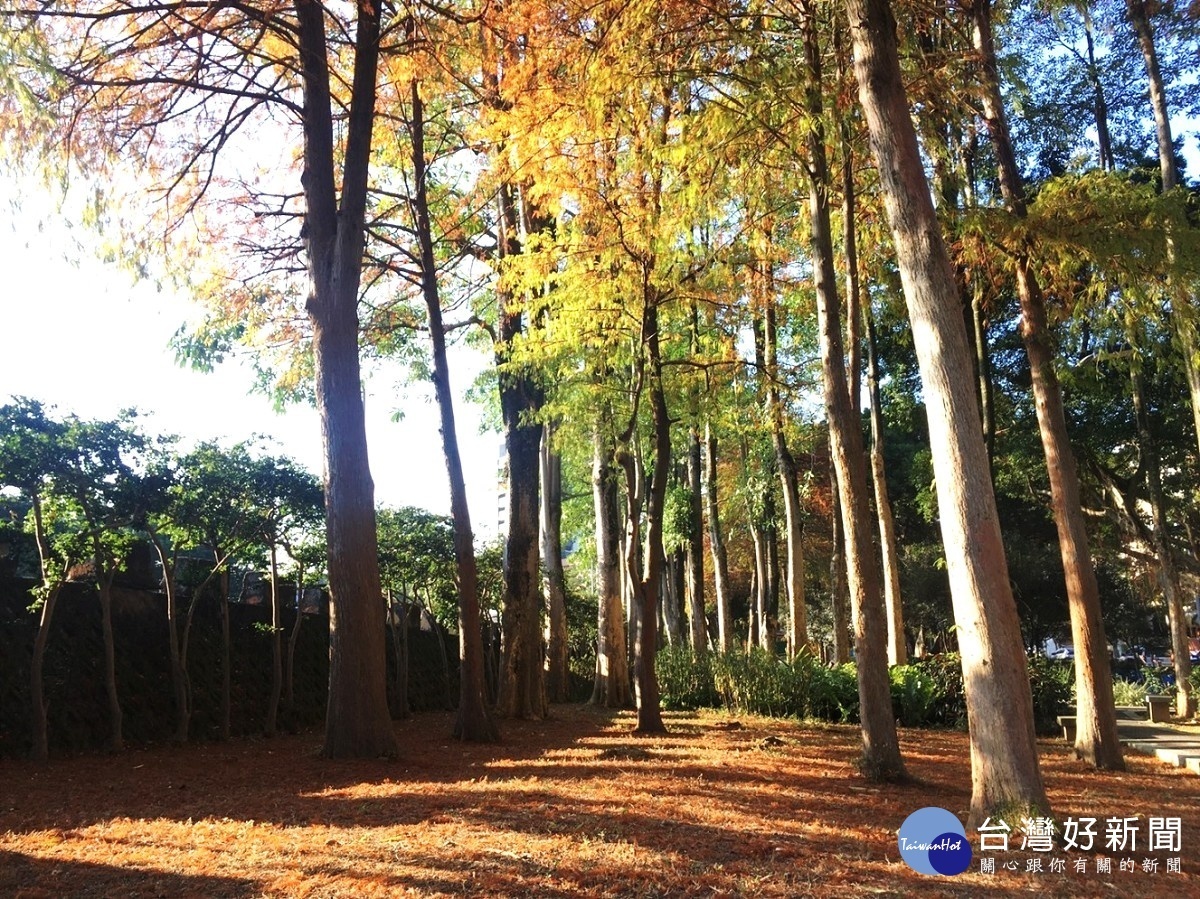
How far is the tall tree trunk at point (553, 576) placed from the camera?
15.5 m

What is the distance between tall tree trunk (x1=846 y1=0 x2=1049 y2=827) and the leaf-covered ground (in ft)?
1.67

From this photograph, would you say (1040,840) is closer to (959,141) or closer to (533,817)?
(533,817)

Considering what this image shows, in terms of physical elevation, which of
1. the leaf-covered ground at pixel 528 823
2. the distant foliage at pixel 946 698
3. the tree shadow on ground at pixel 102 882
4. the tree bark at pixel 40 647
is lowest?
the distant foliage at pixel 946 698

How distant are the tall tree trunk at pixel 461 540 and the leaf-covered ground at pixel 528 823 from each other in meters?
0.85

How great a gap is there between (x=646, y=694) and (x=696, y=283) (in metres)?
4.92

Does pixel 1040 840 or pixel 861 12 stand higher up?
pixel 861 12

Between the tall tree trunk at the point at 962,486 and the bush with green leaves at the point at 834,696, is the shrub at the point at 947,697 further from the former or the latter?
the tall tree trunk at the point at 962,486

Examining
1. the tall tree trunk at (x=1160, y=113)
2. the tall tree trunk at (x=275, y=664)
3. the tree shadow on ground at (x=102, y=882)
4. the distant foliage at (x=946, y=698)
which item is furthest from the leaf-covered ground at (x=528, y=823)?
the tall tree trunk at (x=1160, y=113)

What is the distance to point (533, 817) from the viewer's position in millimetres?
5055

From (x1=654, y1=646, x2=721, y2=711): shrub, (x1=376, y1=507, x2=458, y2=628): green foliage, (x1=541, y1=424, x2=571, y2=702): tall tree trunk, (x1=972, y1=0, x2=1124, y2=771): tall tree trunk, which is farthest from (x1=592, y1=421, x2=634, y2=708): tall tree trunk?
(x1=972, y1=0, x2=1124, y2=771): tall tree trunk

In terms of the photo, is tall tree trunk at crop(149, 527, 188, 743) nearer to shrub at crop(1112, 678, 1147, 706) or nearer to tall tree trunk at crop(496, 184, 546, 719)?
Result: tall tree trunk at crop(496, 184, 546, 719)

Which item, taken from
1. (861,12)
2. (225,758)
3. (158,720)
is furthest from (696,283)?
(158,720)

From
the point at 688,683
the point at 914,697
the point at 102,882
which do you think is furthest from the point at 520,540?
the point at 102,882

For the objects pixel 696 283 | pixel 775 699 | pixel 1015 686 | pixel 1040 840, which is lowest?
pixel 775 699
